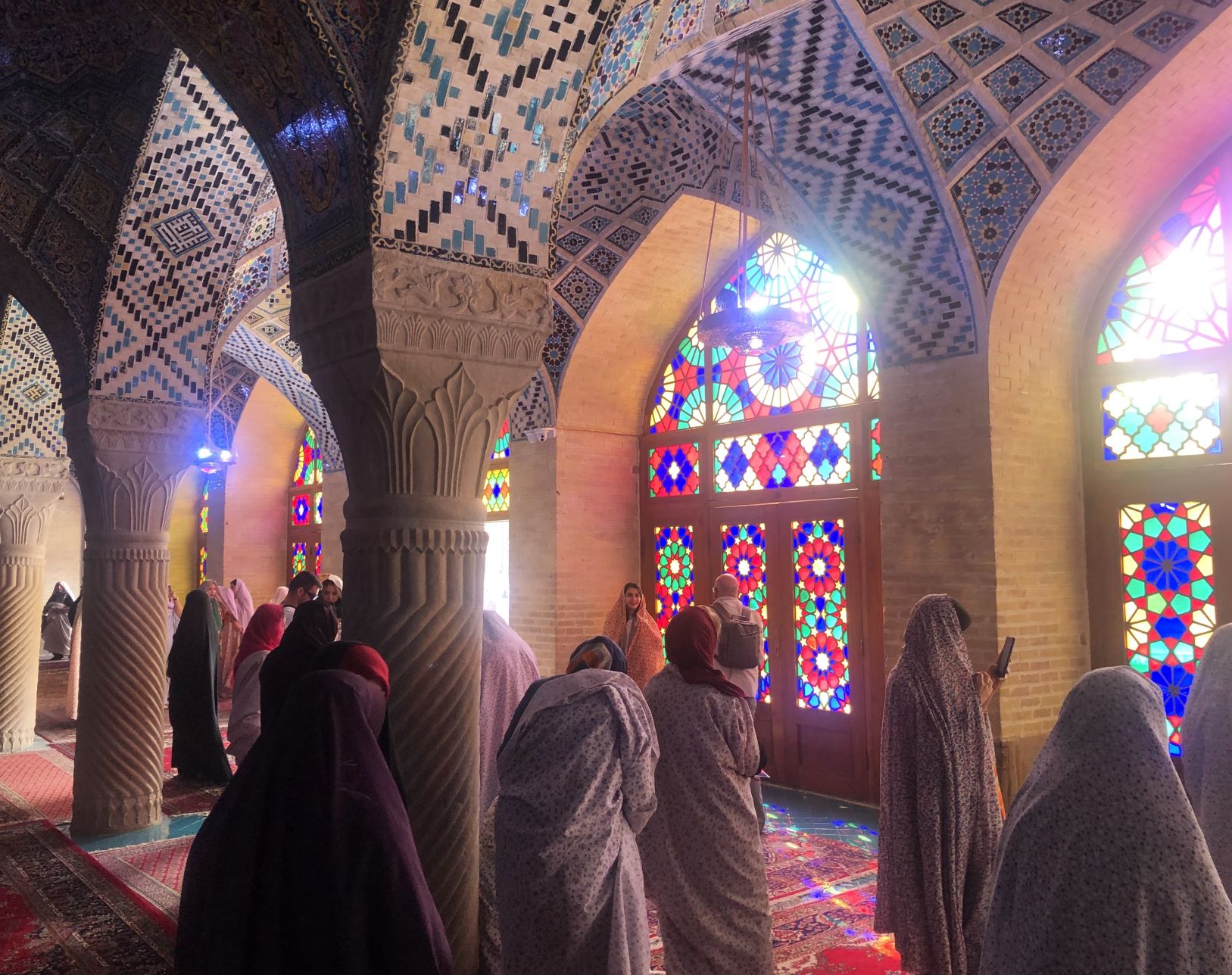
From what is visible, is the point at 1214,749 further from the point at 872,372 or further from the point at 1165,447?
the point at 872,372

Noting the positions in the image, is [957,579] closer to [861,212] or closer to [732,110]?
[861,212]

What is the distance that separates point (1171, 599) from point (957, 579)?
120cm

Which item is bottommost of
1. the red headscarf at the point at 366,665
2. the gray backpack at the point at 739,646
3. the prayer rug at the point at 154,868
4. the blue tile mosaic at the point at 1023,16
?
the prayer rug at the point at 154,868

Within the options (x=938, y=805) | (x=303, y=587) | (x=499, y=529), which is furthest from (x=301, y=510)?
(x=938, y=805)

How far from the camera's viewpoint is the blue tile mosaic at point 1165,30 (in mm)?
5012

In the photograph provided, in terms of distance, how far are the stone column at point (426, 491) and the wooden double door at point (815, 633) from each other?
4317 millimetres

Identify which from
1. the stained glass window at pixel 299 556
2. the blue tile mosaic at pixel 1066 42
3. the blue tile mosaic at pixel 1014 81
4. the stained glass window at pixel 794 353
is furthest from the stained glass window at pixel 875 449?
the stained glass window at pixel 299 556

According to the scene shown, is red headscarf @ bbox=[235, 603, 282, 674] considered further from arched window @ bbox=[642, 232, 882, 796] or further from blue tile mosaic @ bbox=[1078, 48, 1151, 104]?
blue tile mosaic @ bbox=[1078, 48, 1151, 104]

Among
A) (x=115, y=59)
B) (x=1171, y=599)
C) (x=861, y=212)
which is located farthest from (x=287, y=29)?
(x=1171, y=599)

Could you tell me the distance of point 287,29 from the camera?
3.40m

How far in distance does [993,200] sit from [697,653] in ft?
12.3

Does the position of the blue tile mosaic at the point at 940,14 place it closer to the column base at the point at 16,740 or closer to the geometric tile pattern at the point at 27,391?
the geometric tile pattern at the point at 27,391

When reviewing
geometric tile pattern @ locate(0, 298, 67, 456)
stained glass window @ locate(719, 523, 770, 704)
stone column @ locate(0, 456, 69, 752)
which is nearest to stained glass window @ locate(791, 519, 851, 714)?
stained glass window @ locate(719, 523, 770, 704)

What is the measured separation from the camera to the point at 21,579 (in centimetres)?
919
